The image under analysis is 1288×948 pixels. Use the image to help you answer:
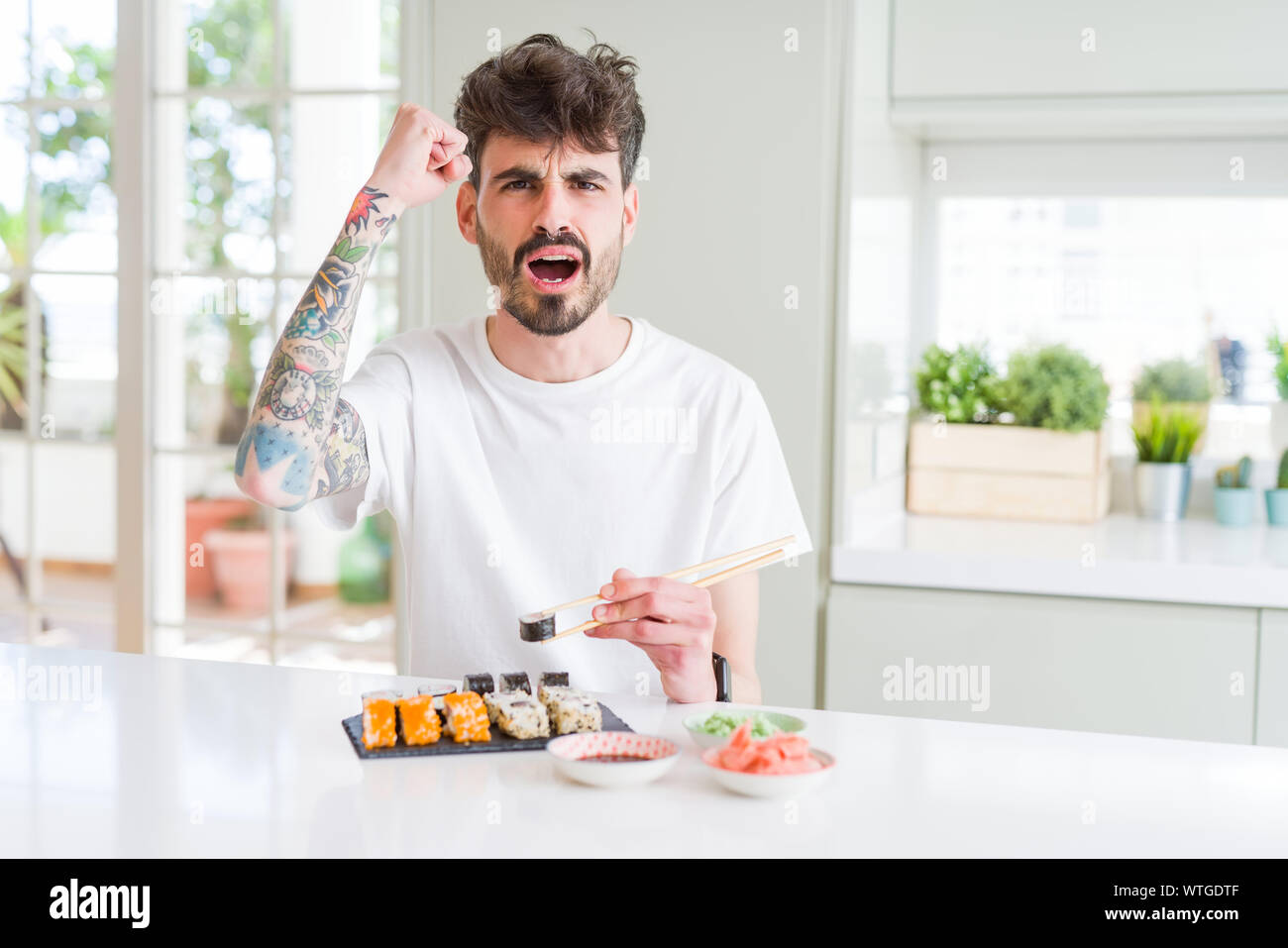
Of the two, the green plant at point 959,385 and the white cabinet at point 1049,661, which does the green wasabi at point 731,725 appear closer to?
the white cabinet at point 1049,661

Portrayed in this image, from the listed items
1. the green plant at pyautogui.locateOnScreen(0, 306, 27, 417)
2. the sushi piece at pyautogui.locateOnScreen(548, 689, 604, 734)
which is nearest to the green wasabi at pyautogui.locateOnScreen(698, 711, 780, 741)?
the sushi piece at pyautogui.locateOnScreen(548, 689, 604, 734)

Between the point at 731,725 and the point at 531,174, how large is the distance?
34.8 inches

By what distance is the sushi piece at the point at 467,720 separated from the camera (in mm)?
1197

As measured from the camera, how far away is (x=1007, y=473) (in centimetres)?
269

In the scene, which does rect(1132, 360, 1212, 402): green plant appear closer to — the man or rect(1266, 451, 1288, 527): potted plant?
rect(1266, 451, 1288, 527): potted plant

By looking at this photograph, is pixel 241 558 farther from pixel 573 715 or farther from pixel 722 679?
pixel 573 715

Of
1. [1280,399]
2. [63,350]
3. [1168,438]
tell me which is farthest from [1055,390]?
[63,350]

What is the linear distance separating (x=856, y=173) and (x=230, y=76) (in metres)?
3.77

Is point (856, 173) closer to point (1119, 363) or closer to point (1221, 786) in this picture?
point (1119, 363)

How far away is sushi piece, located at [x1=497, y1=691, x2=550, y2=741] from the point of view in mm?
1207

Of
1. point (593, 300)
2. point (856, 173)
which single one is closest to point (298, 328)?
point (593, 300)

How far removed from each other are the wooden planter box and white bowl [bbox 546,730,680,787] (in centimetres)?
167

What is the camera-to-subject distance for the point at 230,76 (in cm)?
525
